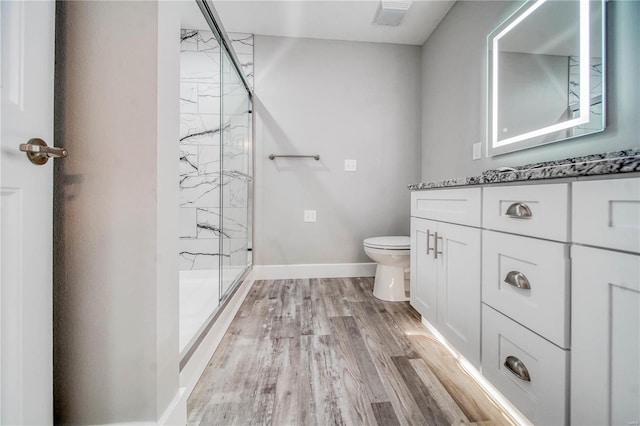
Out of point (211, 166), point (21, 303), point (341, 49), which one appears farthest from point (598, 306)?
point (341, 49)

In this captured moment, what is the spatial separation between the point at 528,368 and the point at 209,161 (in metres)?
2.04

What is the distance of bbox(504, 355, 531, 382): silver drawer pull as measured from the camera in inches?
28.4

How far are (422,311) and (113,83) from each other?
1.55 metres

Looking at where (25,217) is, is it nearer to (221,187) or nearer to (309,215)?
(221,187)

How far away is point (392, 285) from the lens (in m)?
1.83

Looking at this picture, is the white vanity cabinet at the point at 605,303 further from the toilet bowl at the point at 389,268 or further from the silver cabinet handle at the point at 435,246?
the toilet bowl at the point at 389,268

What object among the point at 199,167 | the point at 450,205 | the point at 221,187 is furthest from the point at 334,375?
the point at 199,167

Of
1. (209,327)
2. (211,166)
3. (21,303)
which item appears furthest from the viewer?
(211,166)

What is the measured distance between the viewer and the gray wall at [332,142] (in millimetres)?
2305

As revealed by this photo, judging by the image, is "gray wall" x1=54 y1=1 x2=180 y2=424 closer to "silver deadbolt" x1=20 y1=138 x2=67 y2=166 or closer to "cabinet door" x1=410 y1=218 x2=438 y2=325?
"silver deadbolt" x1=20 y1=138 x2=67 y2=166

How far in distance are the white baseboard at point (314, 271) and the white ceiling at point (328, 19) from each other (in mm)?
2096

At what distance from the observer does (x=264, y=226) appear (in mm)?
2322

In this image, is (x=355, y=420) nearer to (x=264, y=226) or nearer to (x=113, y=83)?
(x=113, y=83)

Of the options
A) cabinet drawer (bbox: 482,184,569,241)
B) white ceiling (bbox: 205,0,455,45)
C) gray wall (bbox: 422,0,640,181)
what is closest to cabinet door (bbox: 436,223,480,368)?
cabinet drawer (bbox: 482,184,569,241)
